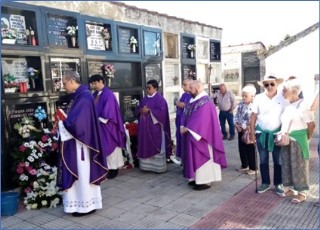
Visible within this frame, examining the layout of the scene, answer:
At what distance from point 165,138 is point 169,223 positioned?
2210 mm

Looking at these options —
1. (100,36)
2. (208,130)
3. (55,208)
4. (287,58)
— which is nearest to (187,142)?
(208,130)

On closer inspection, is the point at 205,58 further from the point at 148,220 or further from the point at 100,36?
the point at 148,220

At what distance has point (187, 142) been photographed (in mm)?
4555

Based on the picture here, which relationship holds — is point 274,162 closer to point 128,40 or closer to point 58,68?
point 58,68

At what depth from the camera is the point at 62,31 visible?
5223 millimetres

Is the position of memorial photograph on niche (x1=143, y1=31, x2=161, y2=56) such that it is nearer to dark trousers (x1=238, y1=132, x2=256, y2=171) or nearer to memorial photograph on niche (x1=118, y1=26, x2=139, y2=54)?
memorial photograph on niche (x1=118, y1=26, x2=139, y2=54)

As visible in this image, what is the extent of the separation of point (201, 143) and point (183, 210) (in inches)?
39.6

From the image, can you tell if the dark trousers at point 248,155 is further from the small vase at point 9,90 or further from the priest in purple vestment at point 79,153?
the small vase at point 9,90

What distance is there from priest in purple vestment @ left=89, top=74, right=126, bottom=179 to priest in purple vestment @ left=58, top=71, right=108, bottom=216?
1.18 meters

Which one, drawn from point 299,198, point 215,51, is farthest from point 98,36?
point 215,51

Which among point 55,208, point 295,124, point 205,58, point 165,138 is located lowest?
point 55,208

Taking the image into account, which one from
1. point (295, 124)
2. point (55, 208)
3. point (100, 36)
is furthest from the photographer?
point (100, 36)

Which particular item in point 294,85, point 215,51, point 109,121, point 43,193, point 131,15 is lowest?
point 43,193

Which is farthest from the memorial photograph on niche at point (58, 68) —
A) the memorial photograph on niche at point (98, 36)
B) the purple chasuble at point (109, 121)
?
the purple chasuble at point (109, 121)
